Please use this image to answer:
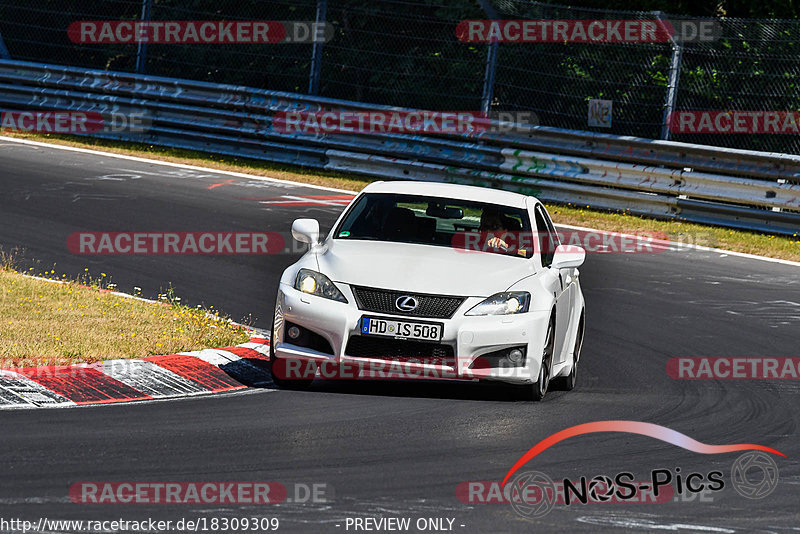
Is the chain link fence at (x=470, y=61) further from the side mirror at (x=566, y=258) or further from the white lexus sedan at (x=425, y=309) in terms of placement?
the white lexus sedan at (x=425, y=309)

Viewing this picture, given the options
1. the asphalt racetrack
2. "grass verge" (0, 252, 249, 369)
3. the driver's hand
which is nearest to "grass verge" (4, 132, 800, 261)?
the asphalt racetrack

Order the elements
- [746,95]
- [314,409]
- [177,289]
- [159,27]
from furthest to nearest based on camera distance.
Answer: [159,27] → [746,95] → [177,289] → [314,409]

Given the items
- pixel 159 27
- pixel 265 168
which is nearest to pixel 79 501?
pixel 265 168

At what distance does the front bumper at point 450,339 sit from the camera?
8.11m

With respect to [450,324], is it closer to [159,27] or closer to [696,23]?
[696,23]

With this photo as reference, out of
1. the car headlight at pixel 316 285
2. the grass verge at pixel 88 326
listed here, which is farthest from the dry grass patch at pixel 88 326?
the car headlight at pixel 316 285

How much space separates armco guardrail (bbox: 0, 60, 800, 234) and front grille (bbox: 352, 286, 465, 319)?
9.81 metres

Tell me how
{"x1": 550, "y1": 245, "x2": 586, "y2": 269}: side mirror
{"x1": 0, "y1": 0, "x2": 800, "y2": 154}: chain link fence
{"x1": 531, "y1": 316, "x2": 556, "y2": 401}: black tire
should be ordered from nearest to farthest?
{"x1": 531, "y1": 316, "x2": 556, "y2": 401}: black tire, {"x1": 550, "y1": 245, "x2": 586, "y2": 269}: side mirror, {"x1": 0, "y1": 0, "x2": 800, "y2": 154}: chain link fence

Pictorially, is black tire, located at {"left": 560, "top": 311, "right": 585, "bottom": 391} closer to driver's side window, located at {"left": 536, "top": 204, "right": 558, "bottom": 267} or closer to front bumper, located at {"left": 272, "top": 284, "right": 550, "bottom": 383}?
driver's side window, located at {"left": 536, "top": 204, "right": 558, "bottom": 267}

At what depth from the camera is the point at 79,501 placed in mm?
5746

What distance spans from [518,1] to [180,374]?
12.1 meters

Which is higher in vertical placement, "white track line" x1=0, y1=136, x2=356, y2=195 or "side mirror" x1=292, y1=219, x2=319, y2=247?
"side mirror" x1=292, y1=219, x2=319, y2=247

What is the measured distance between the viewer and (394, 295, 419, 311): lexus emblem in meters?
8.17

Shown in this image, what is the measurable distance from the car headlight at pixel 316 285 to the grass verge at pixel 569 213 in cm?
882
